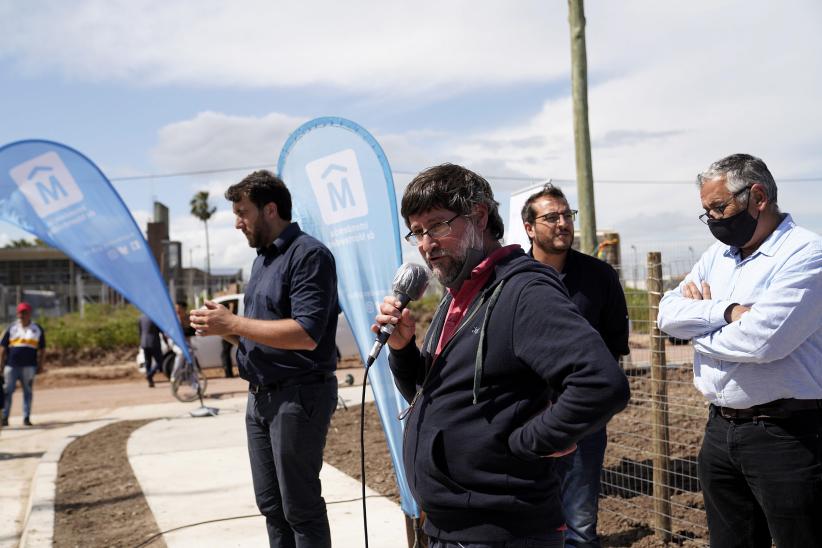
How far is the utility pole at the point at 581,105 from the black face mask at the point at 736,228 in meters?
4.73

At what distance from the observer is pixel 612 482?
594 cm

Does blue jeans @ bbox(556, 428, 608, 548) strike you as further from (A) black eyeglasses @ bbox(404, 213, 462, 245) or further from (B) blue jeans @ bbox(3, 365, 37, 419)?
(B) blue jeans @ bbox(3, 365, 37, 419)

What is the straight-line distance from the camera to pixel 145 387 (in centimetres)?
1762

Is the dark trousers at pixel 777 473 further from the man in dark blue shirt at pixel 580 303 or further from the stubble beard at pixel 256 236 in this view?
the stubble beard at pixel 256 236

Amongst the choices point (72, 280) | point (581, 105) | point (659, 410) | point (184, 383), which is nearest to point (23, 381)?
point (184, 383)

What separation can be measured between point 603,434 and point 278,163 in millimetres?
2948

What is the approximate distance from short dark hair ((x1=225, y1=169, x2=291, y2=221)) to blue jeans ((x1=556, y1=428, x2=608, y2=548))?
1941 mm

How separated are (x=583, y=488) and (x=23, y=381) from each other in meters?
11.1

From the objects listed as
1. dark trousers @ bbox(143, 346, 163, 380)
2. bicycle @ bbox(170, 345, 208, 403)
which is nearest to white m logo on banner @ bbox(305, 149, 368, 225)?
bicycle @ bbox(170, 345, 208, 403)

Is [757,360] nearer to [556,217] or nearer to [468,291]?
[468,291]

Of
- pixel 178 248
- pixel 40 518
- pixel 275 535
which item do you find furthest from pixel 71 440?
pixel 178 248

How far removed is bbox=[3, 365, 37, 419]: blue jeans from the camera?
40.1 ft

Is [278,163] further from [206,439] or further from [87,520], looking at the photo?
[206,439]

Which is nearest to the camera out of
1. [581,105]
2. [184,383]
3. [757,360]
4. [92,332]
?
[757,360]
